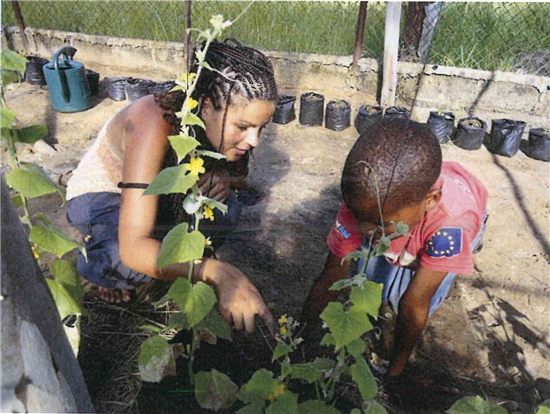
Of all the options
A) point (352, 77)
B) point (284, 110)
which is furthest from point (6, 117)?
point (352, 77)

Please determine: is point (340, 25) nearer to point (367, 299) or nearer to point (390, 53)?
point (390, 53)

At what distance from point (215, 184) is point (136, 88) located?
409 centimetres

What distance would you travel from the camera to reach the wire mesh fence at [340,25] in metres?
5.76

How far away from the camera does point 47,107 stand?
5.72m

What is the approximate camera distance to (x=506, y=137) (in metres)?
4.76

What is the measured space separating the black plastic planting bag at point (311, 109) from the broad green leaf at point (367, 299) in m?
4.40

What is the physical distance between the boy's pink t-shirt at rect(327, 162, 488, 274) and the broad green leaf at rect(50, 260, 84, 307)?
3.50 feet

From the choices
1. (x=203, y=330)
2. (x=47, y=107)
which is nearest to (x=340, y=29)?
(x=47, y=107)

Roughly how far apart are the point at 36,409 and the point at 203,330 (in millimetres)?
721

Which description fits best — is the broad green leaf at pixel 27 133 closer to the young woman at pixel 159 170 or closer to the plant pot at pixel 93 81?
the young woman at pixel 159 170

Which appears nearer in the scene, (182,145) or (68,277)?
(182,145)

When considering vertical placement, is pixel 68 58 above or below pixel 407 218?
below

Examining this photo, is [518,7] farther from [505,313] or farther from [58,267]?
[58,267]

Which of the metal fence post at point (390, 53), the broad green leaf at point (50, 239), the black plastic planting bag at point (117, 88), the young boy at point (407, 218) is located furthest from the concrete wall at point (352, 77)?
the broad green leaf at point (50, 239)
